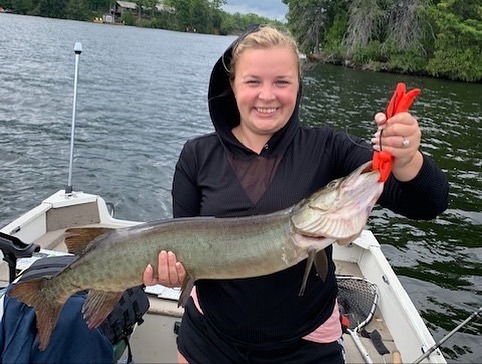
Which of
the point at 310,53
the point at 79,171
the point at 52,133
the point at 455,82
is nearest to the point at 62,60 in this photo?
the point at 52,133

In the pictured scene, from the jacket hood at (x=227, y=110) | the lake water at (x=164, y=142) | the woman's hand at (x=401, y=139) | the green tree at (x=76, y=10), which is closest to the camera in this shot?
the woman's hand at (x=401, y=139)

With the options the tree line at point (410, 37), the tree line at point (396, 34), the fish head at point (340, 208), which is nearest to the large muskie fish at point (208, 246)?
the fish head at point (340, 208)

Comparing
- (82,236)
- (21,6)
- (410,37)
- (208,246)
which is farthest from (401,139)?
(21,6)

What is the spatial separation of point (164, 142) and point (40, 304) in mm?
12055

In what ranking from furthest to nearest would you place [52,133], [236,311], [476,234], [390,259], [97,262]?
[52,133]
[476,234]
[390,259]
[97,262]
[236,311]

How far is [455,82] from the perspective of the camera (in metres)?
33.4

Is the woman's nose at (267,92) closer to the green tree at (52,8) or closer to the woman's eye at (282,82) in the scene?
the woman's eye at (282,82)

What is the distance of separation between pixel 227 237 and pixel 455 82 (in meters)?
35.4

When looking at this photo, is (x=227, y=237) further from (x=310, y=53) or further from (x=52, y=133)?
(x=310, y=53)

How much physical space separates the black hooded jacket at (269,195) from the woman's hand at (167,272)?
0.46ft

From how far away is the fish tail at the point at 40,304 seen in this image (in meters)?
2.42

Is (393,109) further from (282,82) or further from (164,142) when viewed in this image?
(164,142)

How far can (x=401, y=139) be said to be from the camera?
5.76 ft

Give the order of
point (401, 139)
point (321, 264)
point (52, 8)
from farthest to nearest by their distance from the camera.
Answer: point (52, 8) → point (321, 264) → point (401, 139)
